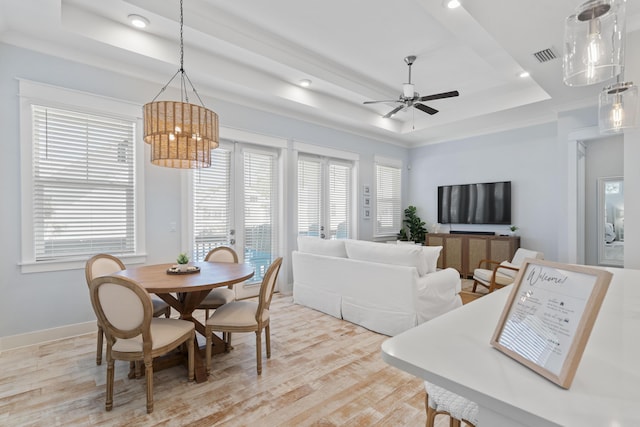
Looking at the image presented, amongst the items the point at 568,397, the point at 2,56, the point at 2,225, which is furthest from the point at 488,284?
the point at 2,56

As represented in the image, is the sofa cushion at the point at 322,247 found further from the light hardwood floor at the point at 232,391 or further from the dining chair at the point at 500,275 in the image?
the dining chair at the point at 500,275

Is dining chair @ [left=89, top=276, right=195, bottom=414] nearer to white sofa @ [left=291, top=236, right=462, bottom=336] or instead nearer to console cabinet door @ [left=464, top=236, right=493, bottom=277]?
white sofa @ [left=291, top=236, right=462, bottom=336]

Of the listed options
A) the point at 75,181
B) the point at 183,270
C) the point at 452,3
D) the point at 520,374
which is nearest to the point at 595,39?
the point at 520,374

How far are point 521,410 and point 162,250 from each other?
4066 millimetres

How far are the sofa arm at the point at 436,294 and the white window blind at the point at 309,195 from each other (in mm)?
2596

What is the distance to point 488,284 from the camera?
4598mm

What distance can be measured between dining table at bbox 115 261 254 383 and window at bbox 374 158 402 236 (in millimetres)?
4313

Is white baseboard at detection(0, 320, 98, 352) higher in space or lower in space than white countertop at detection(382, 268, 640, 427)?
lower

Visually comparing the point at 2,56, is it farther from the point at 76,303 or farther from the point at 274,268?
the point at 274,268

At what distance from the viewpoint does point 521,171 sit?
5.79 meters

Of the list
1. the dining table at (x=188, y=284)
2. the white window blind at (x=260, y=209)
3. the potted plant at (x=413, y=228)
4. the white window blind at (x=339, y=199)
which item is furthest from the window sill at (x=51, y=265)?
the potted plant at (x=413, y=228)

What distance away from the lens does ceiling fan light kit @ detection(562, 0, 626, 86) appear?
1257 millimetres

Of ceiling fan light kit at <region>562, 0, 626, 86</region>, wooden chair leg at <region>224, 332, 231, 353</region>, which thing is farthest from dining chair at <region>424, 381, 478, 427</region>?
wooden chair leg at <region>224, 332, 231, 353</region>

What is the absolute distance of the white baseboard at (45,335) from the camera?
3.01m
